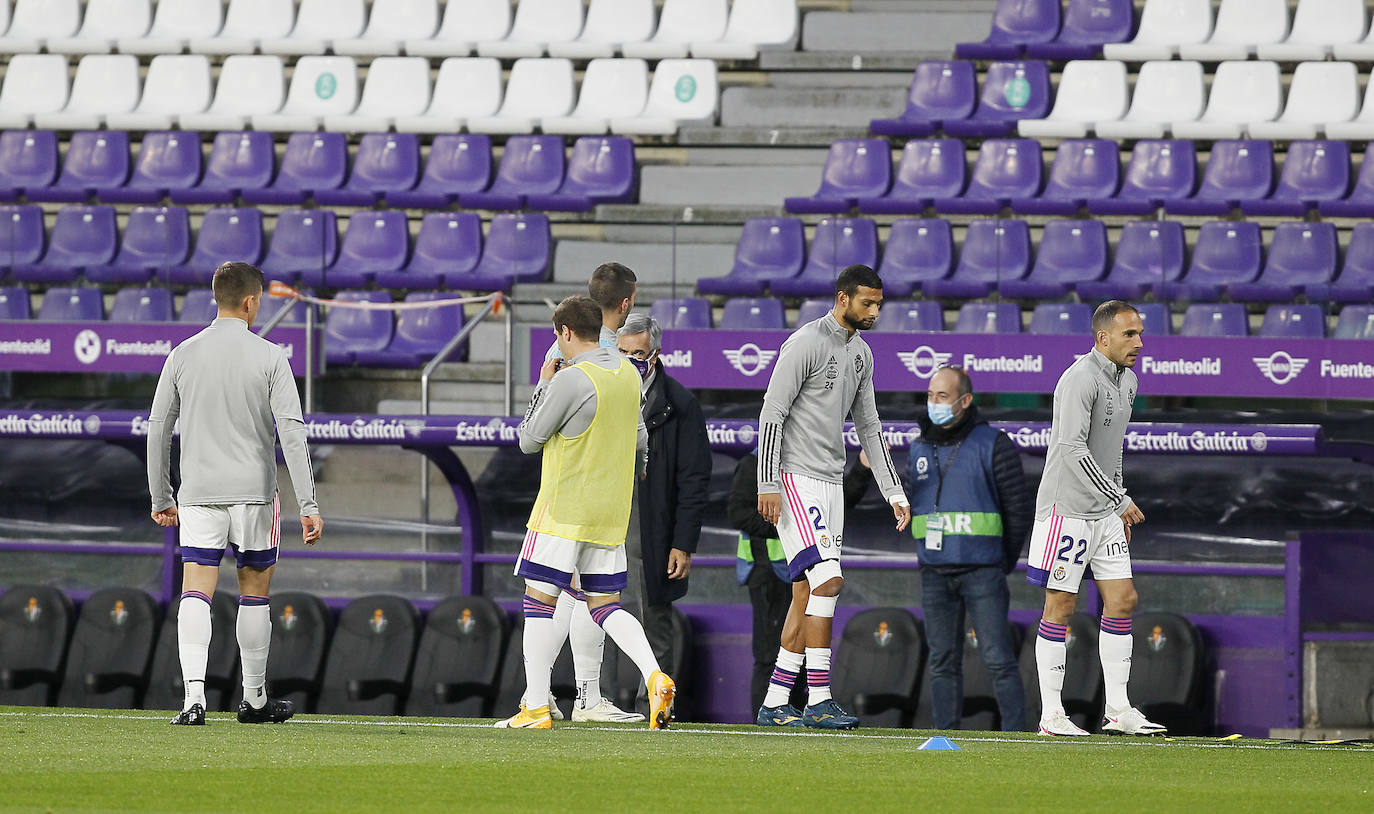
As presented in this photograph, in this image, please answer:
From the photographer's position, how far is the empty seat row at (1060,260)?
45.6ft

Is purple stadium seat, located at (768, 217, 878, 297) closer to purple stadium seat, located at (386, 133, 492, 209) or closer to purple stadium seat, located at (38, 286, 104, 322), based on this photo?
purple stadium seat, located at (386, 133, 492, 209)

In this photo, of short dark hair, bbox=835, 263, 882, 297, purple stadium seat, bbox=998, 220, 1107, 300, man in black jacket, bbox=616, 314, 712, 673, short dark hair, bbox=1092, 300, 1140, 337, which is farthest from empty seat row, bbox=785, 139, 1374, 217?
short dark hair, bbox=835, 263, 882, 297

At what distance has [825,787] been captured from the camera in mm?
6023

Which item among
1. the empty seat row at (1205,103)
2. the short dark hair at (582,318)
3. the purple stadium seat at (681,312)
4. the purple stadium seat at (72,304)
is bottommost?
the short dark hair at (582,318)

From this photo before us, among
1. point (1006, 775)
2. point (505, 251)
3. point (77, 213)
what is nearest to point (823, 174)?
point (505, 251)

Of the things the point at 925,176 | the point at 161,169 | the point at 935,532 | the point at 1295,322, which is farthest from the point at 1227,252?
the point at 161,169

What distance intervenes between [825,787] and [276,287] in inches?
336

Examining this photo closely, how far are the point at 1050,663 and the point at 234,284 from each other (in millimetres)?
3890

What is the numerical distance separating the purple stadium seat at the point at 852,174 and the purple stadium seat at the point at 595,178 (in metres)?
1.55

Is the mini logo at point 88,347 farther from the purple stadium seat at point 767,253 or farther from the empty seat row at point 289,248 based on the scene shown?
the purple stadium seat at point 767,253

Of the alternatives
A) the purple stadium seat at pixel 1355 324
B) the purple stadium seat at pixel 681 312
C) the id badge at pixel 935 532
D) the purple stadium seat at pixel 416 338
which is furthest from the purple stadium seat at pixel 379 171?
the id badge at pixel 935 532

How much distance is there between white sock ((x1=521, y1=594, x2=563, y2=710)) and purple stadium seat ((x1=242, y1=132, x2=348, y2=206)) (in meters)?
10.6

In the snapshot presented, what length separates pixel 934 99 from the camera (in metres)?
17.6

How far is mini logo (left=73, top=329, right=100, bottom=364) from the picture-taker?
542 inches
